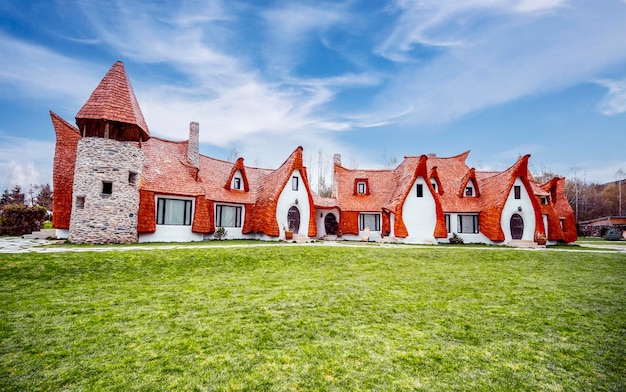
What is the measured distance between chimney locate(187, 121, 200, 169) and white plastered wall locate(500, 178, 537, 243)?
2549 centimetres

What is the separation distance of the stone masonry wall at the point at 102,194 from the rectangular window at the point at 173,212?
6.95 feet

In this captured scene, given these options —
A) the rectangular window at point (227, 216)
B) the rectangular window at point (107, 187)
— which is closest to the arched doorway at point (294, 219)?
the rectangular window at point (227, 216)

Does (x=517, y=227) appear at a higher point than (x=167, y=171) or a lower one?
lower

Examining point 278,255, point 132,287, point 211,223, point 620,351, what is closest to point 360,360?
point 620,351

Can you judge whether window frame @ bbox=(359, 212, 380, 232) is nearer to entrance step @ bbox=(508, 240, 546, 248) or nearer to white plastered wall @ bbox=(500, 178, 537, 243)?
white plastered wall @ bbox=(500, 178, 537, 243)

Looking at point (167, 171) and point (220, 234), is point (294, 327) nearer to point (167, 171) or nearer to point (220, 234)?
point (220, 234)

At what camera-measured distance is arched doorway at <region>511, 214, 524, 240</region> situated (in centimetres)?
2331

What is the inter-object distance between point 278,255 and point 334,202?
13821mm

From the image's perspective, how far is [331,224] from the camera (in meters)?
→ 27.6

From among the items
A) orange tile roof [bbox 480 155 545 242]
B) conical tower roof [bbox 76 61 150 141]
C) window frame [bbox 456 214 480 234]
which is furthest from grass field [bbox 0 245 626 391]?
window frame [bbox 456 214 480 234]

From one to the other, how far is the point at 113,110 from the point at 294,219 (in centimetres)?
1430

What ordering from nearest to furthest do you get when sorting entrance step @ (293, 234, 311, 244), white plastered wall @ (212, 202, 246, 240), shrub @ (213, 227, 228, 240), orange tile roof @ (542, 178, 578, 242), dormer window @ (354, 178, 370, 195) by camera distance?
1. shrub @ (213, 227, 228, 240)
2. entrance step @ (293, 234, 311, 244)
3. white plastered wall @ (212, 202, 246, 240)
4. orange tile roof @ (542, 178, 578, 242)
5. dormer window @ (354, 178, 370, 195)

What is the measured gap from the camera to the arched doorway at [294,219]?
918 inches

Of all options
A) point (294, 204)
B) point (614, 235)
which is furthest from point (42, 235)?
point (614, 235)
